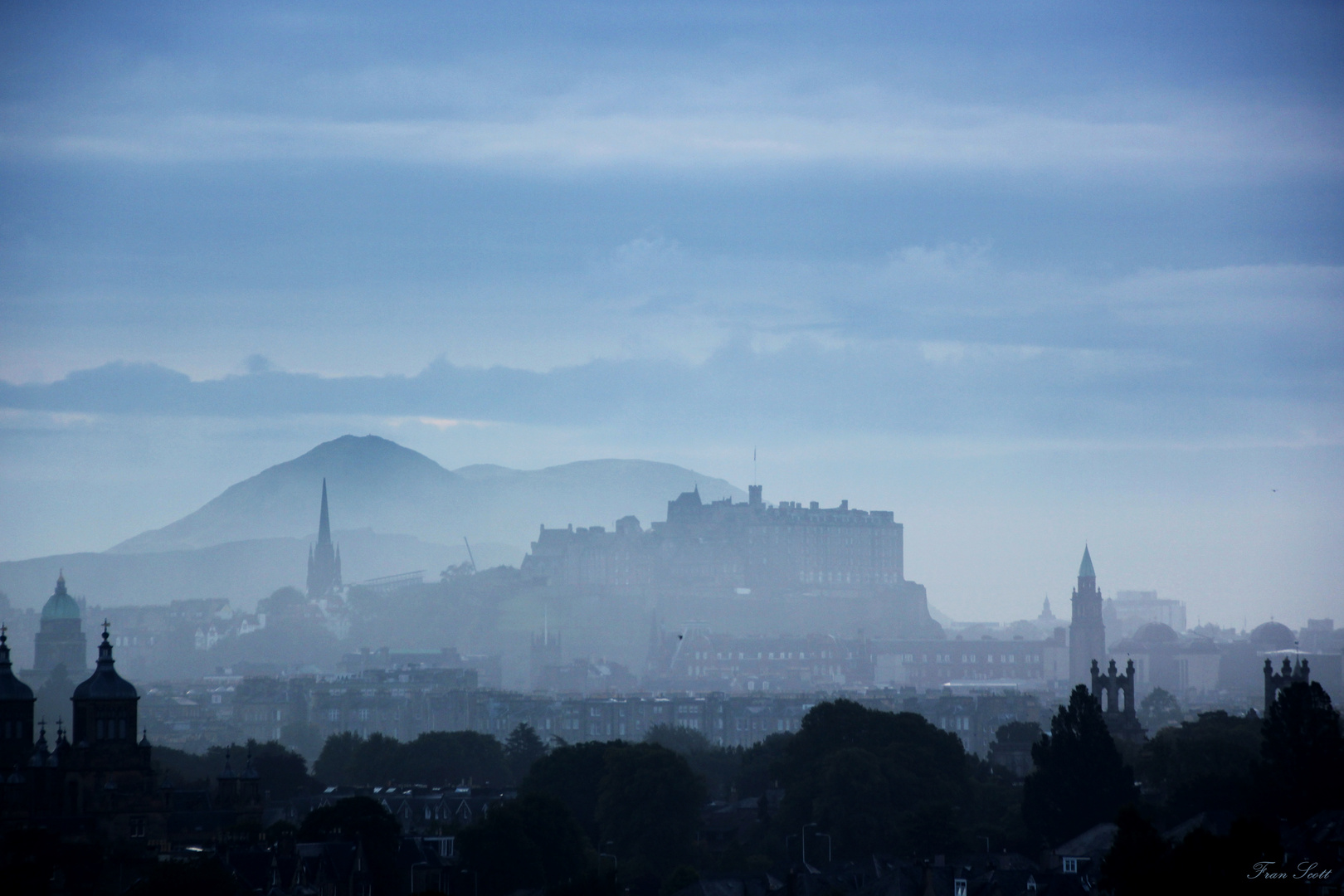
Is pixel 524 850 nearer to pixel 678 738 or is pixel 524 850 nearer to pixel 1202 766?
pixel 1202 766

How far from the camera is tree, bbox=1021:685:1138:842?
8238 cm

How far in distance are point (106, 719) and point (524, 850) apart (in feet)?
54.9

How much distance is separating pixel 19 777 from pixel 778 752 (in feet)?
134

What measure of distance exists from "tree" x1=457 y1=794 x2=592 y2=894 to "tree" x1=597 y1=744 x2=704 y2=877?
4.65 m

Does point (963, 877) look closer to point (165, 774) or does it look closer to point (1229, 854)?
point (1229, 854)

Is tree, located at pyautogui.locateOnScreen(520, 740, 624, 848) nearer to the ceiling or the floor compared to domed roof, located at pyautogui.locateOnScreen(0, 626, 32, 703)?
nearer to the floor

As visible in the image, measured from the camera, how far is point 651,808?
3442 inches

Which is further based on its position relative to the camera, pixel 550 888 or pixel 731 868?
pixel 731 868

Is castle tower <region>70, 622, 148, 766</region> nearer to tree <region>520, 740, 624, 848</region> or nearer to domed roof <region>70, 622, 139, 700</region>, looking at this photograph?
domed roof <region>70, 622, 139, 700</region>

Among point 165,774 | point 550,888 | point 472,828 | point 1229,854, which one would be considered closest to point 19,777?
point 165,774

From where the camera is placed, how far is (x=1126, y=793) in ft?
279

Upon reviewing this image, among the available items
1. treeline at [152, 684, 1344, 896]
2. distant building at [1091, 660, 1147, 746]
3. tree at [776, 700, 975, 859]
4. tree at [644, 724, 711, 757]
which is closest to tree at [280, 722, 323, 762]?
tree at [644, 724, 711, 757]

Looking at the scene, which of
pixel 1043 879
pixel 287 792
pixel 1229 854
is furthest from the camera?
pixel 287 792

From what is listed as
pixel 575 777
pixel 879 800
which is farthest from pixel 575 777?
pixel 879 800
